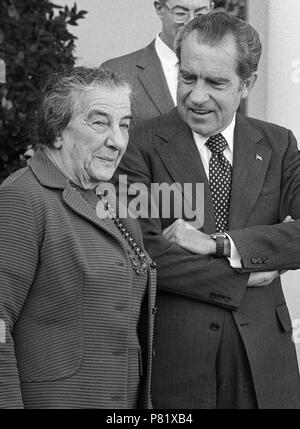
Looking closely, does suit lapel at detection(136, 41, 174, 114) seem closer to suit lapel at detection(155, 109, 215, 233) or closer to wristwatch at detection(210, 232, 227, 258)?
suit lapel at detection(155, 109, 215, 233)

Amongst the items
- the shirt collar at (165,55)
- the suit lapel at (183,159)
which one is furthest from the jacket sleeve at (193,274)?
the shirt collar at (165,55)

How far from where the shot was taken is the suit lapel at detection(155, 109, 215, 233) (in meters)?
3.60

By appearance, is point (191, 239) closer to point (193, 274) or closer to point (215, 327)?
point (193, 274)

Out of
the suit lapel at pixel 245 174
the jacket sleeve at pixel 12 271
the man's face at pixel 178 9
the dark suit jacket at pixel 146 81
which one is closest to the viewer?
the jacket sleeve at pixel 12 271

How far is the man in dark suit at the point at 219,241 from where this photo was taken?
349 cm

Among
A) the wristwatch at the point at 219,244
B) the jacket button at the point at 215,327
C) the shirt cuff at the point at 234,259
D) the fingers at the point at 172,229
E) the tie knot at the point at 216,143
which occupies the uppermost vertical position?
the tie knot at the point at 216,143

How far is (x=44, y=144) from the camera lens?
3.17m

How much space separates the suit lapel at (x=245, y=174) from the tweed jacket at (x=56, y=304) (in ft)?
2.18

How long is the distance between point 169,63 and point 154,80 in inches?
8.2

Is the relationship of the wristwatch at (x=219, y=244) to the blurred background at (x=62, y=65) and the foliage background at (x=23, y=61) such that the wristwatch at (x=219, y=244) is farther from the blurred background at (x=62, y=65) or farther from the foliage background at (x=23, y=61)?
the foliage background at (x=23, y=61)

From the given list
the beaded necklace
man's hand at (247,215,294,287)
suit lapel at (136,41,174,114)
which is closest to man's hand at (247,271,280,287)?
man's hand at (247,215,294,287)

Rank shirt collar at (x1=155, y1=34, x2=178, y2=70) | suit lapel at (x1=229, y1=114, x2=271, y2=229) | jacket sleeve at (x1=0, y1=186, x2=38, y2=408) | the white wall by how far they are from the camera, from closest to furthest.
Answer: jacket sleeve at (x1=0, y1=186, x2=38, y2=408) → suit lapel at (x1=229, y1=114, x2=271, y2=229) → shirt collar at (x1=155, y1=34, x2=178, y2=70) → the white wall
